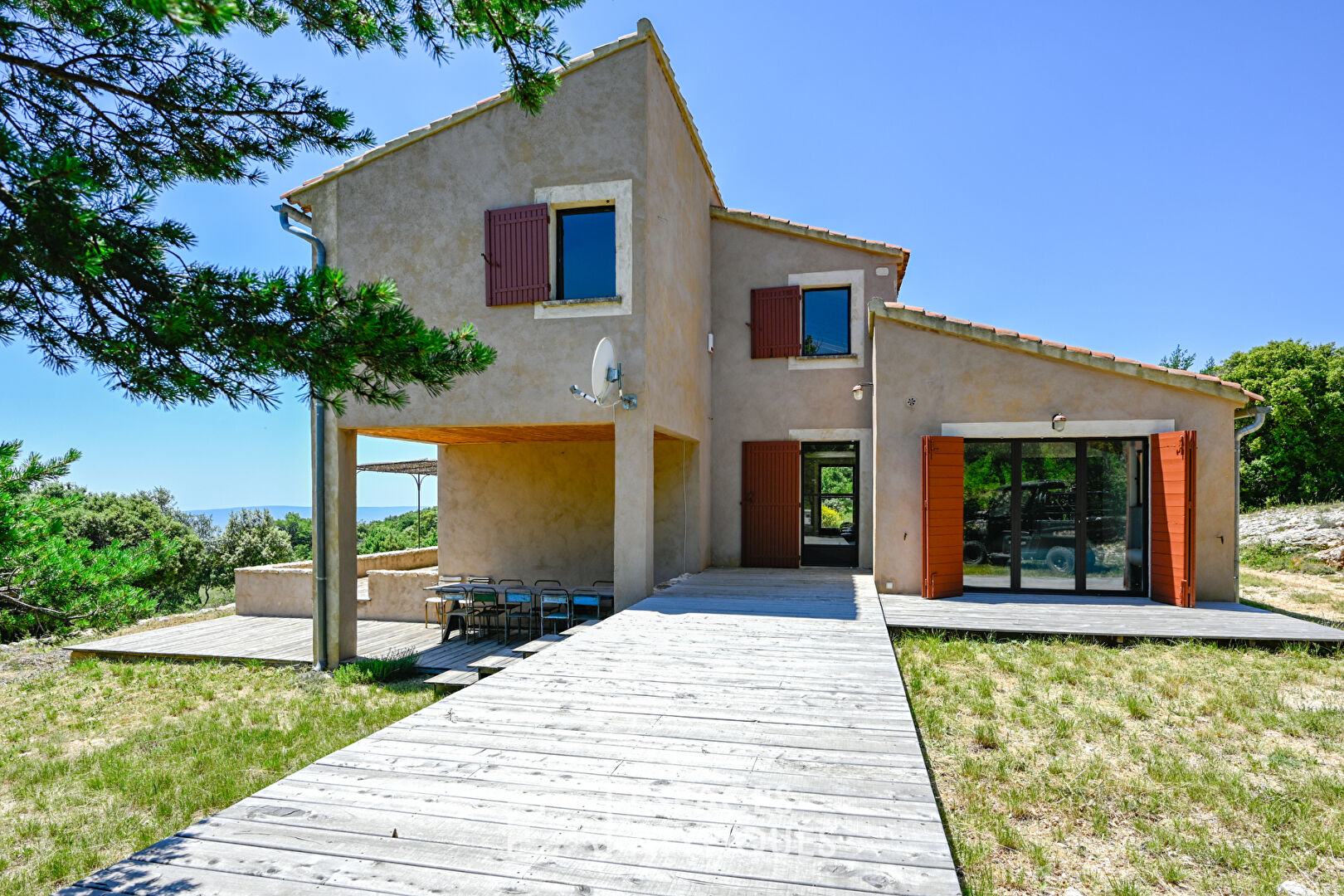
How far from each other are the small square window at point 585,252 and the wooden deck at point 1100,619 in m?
5.53

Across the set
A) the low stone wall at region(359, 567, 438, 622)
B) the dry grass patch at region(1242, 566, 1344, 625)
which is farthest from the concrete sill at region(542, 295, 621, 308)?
the dry grass patch at region(1242, 566, 1344, 625)

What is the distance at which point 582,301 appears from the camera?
7.91 m

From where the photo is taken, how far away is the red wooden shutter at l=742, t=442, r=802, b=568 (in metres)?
11.0

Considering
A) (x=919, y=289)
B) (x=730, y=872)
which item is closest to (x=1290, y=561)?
(x=919, y=289)

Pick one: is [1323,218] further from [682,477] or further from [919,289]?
[682,477]

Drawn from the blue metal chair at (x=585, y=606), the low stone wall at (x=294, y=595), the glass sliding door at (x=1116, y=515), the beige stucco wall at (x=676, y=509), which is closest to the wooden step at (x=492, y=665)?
the blue metal chair at (x=585, y=606)

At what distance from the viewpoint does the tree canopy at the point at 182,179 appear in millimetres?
2098

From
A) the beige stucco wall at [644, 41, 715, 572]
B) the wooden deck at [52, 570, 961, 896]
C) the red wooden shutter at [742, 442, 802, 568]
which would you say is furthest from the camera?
the red wooden shutter at [742, 442, 802, 568]

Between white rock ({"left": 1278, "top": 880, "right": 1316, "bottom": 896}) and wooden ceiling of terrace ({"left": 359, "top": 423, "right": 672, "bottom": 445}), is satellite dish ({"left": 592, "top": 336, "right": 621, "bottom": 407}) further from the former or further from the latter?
white rock ({"left": 1278, "top": 880, "right": 1316, "bottom": 896})

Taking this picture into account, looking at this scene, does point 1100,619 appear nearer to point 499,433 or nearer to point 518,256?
point 518,256

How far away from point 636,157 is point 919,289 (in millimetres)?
7227

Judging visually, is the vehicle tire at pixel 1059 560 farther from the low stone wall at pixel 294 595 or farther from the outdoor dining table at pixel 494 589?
the low stone wall at pixel 294 595

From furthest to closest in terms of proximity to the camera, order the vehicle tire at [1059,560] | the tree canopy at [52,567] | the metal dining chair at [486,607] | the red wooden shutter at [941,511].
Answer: the metal dining chair at [486,607] < the vehicle tire at [1059,560] < the red wooden shutter at [941,511] < the tree canopy at [52,567]

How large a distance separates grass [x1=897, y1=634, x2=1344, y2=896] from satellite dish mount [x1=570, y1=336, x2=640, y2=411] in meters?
4.26
